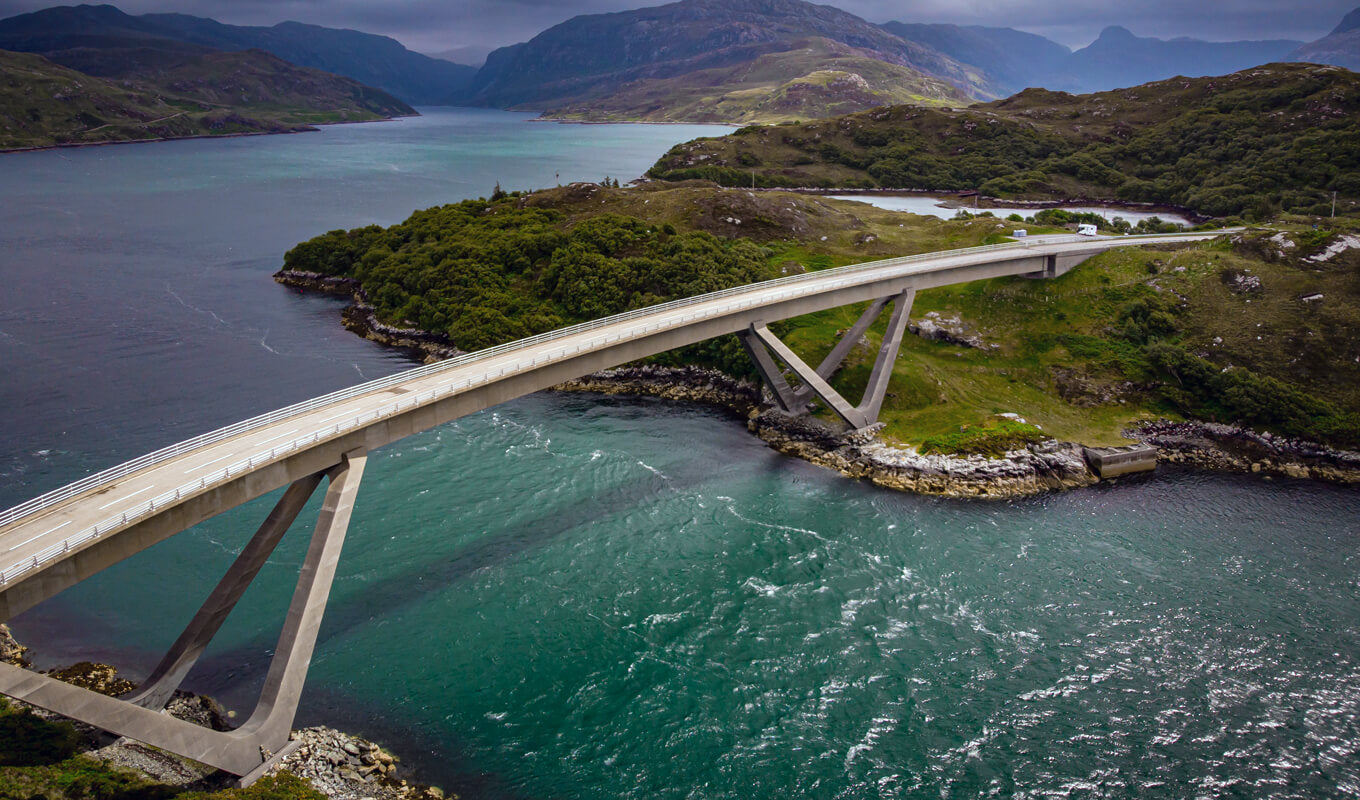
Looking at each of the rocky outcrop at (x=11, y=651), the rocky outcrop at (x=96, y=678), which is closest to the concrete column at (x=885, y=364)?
the rocky outcrop at (x=96, y=678)

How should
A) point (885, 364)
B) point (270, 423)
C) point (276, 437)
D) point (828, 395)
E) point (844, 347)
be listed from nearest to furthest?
point (276, 437), point (270, 423), point (828, 395), point (885, 364), point (844, 347)

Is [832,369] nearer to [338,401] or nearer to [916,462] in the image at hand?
[916,462]

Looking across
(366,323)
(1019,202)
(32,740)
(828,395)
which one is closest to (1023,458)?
(828,395)

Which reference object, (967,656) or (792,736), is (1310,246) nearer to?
(967,656)

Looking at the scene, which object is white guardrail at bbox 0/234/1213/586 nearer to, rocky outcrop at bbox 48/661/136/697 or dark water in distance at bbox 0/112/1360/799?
rocky outcrop at bbox 48/661/136/697

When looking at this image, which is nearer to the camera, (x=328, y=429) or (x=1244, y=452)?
(x=328, y=429)

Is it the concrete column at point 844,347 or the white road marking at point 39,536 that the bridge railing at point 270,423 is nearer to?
the white road marking at point 39,536
